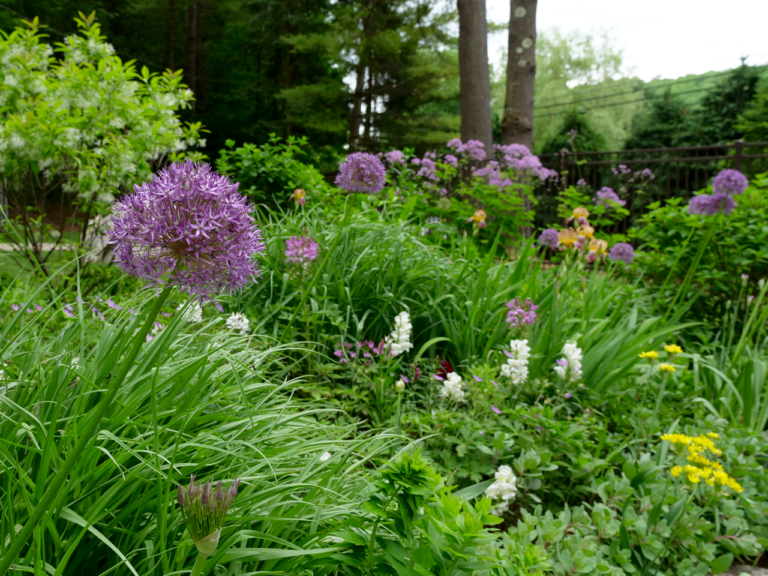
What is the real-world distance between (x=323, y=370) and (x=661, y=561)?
5.30 ft

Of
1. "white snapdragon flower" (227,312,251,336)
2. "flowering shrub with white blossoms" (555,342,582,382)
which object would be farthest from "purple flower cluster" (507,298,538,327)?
"white snapdragon flower" (227,312,251,336)

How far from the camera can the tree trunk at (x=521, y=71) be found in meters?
8.38

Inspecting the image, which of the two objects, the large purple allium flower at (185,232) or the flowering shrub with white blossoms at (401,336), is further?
the flowering shrub with white blossoms at (401,336)

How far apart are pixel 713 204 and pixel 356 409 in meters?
3.37

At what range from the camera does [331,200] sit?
5559 mm

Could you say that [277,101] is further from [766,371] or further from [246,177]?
[766,371]

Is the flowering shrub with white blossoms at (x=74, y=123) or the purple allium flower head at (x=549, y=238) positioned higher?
the flowering shrub with white blossoms at (x=74, y=123)

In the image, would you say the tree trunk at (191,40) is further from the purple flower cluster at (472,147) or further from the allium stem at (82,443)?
the allium stem at (82,443)

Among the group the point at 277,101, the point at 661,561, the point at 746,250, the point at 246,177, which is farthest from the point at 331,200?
the point at 277,101

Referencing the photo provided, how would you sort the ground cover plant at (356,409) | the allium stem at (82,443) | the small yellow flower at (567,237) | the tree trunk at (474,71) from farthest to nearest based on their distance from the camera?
the tree trunk at (474,71)
the small yellow flower at (567,237)
the ground cover plant at (356,409)
the allium stem at (82,443)

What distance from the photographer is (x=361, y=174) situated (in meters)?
2.81

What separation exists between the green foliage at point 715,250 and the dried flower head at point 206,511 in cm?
445

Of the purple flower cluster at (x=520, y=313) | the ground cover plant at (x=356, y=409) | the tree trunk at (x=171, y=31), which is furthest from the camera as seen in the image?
the tree trunk at (x=171, y=31)

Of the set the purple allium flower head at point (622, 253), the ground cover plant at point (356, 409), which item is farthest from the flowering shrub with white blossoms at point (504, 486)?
the purple allium flower head at point (622, 253)
